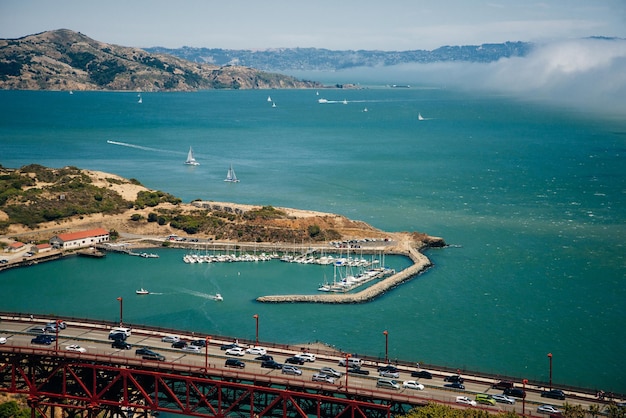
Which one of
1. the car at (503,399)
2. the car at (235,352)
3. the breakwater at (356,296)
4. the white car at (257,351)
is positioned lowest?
the breakwater at (356,296)

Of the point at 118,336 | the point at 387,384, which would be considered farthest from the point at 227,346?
the point at 387,384

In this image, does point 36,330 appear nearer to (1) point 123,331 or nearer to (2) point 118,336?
(1) point 123,331

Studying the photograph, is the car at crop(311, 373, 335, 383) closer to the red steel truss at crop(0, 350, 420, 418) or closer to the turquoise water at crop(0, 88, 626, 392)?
the red steel truss at crop(0, 350, 420, 418)

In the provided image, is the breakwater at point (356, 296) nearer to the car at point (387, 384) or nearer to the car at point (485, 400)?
the car at point (387, 384)

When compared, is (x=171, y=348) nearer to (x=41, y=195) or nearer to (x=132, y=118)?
(x=41, y=195)

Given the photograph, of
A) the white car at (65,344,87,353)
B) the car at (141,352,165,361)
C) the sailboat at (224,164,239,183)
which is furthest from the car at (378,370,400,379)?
the sailboat at (224,164,239,183)

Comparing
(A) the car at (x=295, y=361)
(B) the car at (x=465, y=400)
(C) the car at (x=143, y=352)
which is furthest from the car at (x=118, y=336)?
(B) the car at (x=465, y=400)
